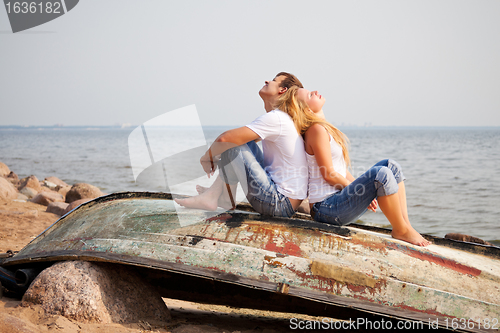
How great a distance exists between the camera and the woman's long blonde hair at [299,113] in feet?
10.8

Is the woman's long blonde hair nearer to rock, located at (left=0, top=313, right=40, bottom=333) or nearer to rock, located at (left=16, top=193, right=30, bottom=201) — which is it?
rock, located at (left=0, top=313, right=40, bottom=333)

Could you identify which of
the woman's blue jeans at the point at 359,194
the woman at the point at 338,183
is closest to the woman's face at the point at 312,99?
the woman at the point at 338,183

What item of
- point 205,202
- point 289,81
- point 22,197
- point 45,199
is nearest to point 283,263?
point 205,202

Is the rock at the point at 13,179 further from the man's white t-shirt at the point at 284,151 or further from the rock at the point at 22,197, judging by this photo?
the man's white t-shirt at the point at 284,151

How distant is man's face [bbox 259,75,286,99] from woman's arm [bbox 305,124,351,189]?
1.55 ft

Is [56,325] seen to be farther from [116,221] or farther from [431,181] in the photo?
[431,181]

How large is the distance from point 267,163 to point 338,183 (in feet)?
2.13

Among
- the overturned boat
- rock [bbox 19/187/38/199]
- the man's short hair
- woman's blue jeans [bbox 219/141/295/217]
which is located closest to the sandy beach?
the overturned boat

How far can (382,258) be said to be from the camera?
→ 10.0ft

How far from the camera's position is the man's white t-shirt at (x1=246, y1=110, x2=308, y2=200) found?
3.13 meters

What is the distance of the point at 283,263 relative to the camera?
116 inches

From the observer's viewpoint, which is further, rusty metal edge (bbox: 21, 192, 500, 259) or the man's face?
the man's face

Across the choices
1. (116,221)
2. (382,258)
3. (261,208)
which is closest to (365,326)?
(382,258)

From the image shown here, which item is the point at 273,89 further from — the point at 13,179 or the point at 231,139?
the point at 13,179
